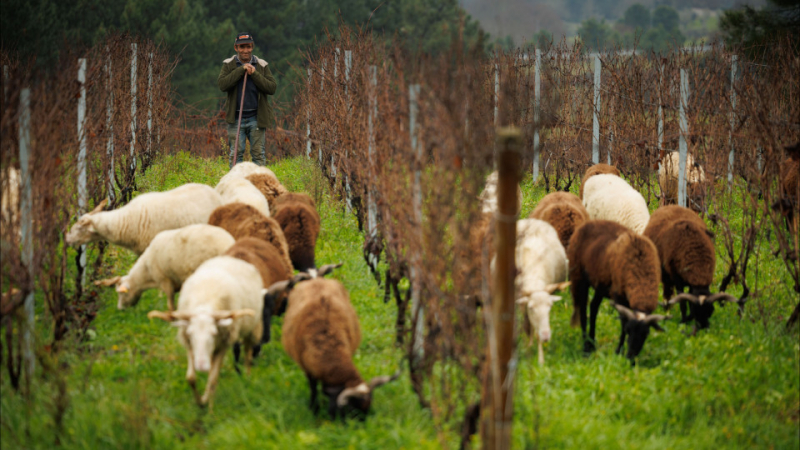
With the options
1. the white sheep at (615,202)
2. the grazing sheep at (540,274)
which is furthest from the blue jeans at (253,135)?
the grazing sheep at (540,274)

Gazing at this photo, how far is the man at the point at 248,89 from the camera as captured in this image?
11094 millimetres

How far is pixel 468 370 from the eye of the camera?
187 inches

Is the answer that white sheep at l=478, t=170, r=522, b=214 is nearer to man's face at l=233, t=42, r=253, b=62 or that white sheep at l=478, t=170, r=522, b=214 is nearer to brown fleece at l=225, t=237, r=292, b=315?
brown fleece at l=225, t=237, r=292, b=315

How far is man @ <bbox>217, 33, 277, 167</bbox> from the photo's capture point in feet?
36.4

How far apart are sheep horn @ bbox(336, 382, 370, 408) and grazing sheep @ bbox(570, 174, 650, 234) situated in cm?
505

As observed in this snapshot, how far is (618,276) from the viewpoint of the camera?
6969 mm

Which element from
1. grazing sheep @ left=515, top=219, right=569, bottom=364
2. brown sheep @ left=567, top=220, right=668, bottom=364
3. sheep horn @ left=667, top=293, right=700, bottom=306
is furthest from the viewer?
sheep horn @ left=667, top=293, right=700, bottom=306

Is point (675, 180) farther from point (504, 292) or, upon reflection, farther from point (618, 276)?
point (504, 292)

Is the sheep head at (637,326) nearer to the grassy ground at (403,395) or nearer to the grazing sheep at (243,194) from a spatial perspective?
the grassy ground at (403,395)

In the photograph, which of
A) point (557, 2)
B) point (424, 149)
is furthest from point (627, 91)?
point (557, 2)

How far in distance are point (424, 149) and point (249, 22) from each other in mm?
27028

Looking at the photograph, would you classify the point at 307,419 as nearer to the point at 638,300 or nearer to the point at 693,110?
the point at 638,300

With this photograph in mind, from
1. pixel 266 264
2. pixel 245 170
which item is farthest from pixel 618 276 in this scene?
pixel 245 170

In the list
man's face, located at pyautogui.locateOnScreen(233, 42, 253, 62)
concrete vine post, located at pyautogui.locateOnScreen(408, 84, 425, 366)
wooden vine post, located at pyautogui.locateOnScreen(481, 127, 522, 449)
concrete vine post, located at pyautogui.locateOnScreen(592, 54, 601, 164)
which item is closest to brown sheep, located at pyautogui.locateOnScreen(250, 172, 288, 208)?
man's face, located at pyautogui.locateOnScreen(233, 42, 253, 62)
